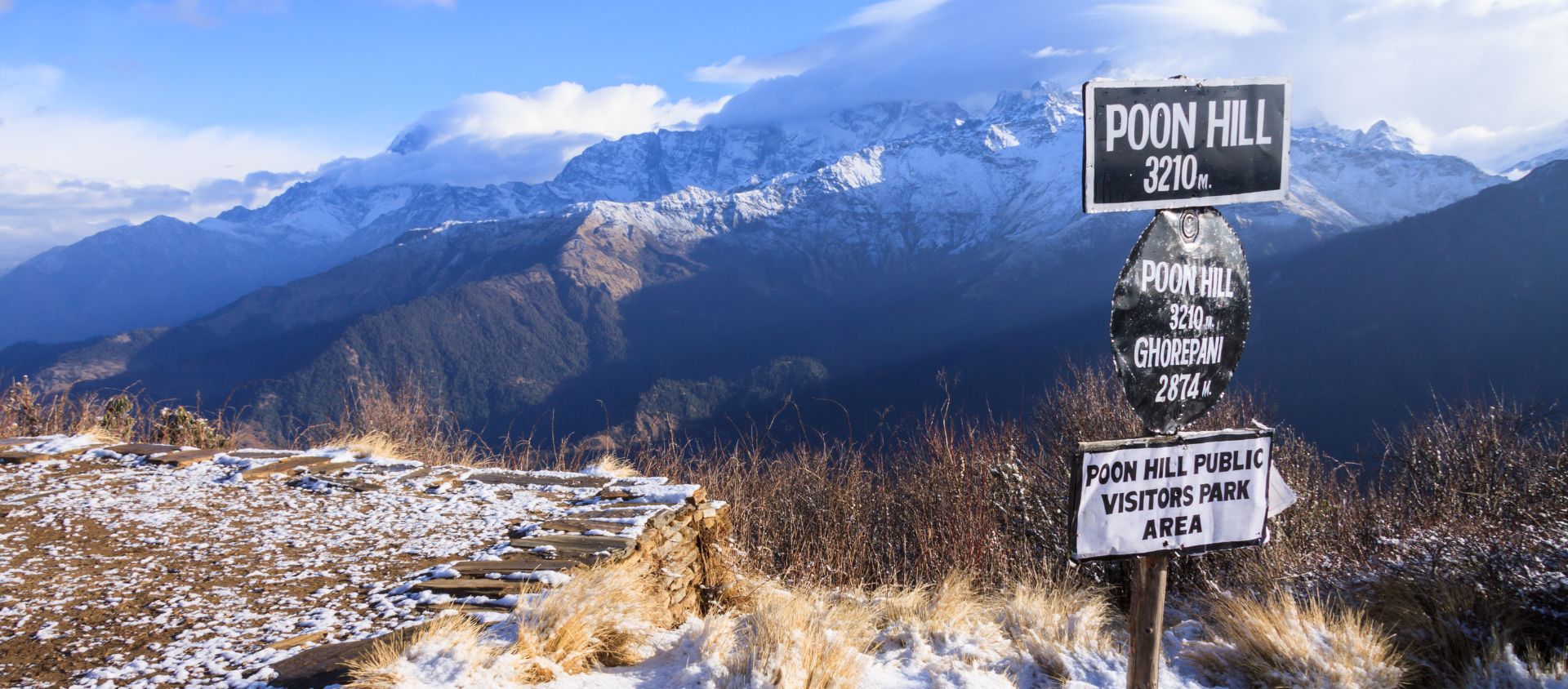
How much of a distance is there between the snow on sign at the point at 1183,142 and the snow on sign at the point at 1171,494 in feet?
2.52

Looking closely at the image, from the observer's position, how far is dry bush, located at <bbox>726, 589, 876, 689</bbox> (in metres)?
3.69

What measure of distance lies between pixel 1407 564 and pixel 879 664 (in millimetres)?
3898

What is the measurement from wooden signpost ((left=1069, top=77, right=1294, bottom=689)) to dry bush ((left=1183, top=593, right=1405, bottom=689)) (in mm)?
1772

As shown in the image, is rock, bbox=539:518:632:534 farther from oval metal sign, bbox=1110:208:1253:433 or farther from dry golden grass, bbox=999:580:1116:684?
oval metal sign, bbox=1110:208:1253:433

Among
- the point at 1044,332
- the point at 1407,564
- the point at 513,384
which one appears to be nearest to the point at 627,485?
the point at 1407,564

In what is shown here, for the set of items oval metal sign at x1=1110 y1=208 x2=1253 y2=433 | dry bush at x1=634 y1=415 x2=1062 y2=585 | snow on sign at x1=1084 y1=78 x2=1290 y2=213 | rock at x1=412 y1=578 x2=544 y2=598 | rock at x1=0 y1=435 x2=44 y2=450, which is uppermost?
snow on sign at x1=1084 y1=78 x2=1290 y2=213

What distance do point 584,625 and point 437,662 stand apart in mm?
668

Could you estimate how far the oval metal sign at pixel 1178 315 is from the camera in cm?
278

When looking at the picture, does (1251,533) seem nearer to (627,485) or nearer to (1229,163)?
(1229,163)

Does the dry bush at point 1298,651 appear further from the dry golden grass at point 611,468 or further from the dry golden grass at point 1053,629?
the dry golden grass at point 611,468

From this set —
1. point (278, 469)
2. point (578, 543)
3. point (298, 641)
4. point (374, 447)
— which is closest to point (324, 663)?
point (298, 641)

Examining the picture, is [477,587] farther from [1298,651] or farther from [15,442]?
[15,442]

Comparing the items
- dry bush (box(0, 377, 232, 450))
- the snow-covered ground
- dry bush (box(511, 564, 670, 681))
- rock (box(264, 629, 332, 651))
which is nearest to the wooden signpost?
dry bush (box(511, 564, 670, 681))

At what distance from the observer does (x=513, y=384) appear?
193500 millimetres
